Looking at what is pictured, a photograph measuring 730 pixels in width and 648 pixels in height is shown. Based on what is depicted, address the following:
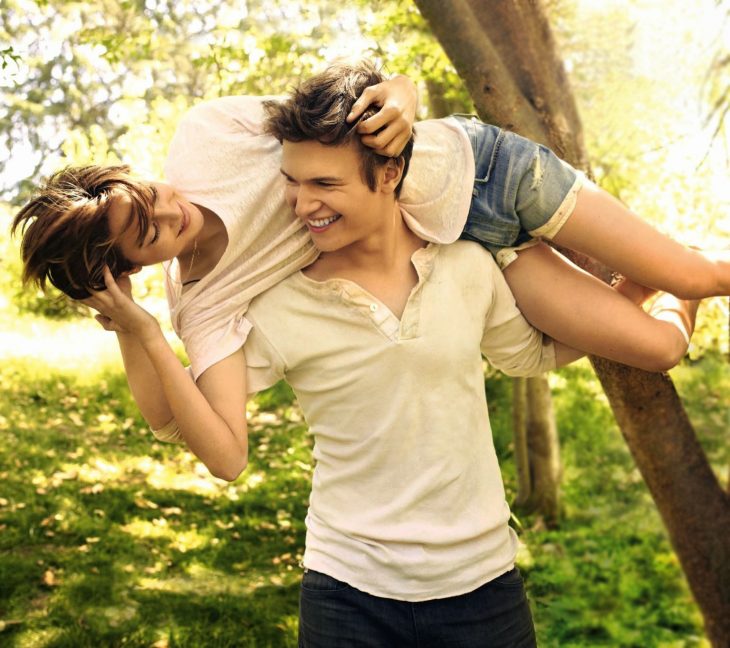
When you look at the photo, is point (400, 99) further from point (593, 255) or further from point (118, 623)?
point (118, 623)

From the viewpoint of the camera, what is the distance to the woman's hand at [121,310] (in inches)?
69.8

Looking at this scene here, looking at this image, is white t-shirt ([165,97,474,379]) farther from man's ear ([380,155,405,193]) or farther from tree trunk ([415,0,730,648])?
tree trunk ([415,0,730,648])

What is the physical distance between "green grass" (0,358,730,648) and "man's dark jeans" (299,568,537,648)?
1.87 meters

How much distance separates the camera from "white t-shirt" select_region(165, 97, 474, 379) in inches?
75.9

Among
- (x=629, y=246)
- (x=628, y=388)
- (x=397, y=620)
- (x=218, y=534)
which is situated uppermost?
(x=629, y=246)

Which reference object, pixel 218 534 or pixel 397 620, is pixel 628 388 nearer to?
pixel 397 620

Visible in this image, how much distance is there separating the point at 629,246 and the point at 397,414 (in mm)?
664

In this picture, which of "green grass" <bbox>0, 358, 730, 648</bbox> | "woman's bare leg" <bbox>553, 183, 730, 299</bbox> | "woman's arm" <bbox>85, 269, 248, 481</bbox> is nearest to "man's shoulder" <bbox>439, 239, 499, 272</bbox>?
"woman's bare leg" <bbox>553, 183, 730, 299</bbox>

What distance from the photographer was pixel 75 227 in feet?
5.53

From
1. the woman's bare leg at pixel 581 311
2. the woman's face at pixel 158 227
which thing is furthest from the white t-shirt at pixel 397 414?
the woman's face at pixel 158 227

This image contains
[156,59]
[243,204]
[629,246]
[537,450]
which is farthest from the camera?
[156,59]

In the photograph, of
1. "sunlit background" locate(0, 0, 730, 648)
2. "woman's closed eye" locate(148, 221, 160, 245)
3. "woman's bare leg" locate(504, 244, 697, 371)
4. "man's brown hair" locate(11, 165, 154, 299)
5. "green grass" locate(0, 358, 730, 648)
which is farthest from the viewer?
"sunlit background" locate(0, 0, 730, 648)

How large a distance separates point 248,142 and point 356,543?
3.06 ft

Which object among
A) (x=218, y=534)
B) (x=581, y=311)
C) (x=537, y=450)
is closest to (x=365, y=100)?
(x=581, y=311)
